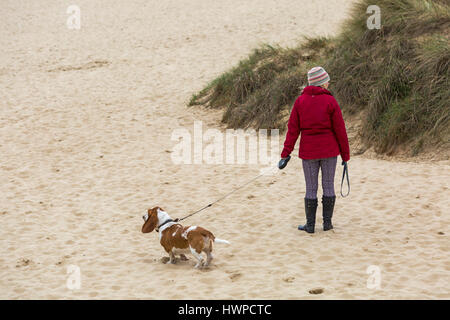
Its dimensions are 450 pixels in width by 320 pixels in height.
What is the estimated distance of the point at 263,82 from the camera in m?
13.8

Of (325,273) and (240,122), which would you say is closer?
(325,273)

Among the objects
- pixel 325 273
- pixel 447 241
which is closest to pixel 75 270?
pixel 325 273

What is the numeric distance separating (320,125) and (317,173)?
570mm

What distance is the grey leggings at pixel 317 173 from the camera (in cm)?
630

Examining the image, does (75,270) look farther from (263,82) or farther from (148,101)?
(148,101)

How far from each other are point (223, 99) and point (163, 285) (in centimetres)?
950

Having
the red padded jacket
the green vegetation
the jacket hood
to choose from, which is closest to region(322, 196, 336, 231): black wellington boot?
the red padded jacket

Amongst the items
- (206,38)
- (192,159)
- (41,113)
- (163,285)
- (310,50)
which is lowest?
(163,285)

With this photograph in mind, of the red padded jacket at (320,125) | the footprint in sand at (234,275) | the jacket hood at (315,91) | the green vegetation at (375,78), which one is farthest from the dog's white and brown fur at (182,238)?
the green vegetation at (375,78)

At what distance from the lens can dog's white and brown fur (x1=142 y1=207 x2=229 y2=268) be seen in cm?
556

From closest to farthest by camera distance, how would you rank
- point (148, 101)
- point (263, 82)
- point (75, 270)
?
point (75, 270) < point (263, 82) < point (148, 101)

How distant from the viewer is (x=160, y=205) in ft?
27.0

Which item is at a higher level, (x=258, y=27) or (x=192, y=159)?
(x=258, y=27)

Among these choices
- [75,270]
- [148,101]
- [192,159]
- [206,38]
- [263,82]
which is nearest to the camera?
[75,270]
